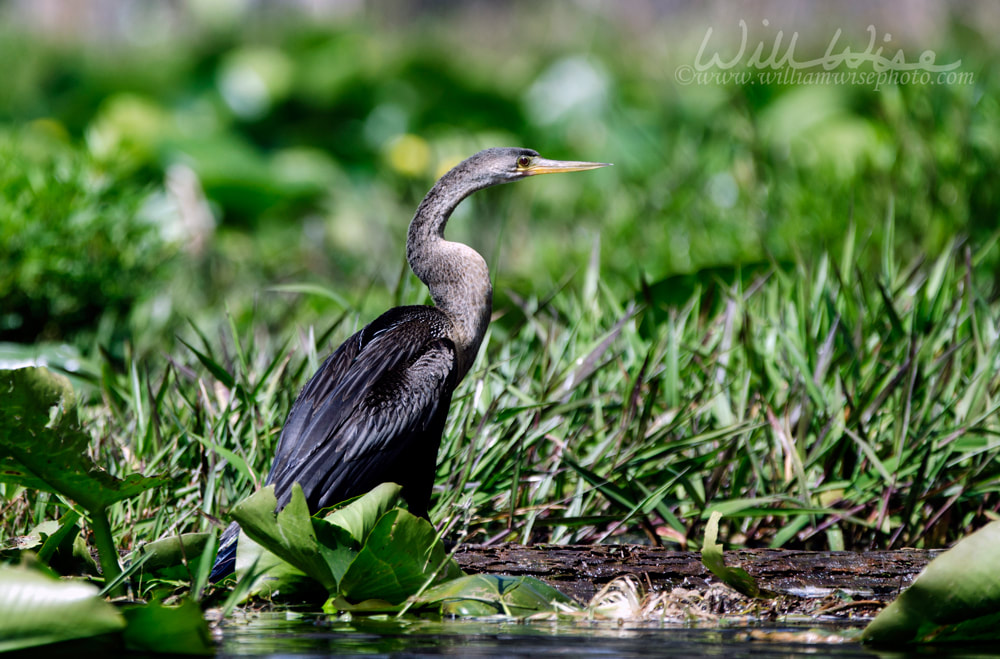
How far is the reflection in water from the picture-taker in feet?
6.92

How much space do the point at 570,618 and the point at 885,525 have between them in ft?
3.84

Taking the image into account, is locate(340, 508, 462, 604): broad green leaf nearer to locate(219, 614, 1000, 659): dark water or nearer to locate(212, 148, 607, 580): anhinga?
locate(219, 614, 1000, 659): dark water

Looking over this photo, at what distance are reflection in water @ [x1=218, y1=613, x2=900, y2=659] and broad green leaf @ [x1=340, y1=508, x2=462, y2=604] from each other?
0.27ft

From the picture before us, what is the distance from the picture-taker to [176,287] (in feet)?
21.5

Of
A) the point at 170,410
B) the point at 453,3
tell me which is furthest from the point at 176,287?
the point at 453,3

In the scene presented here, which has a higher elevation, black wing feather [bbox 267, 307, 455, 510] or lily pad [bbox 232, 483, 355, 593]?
black wing feather [bbox 267, 307, 455, 510]

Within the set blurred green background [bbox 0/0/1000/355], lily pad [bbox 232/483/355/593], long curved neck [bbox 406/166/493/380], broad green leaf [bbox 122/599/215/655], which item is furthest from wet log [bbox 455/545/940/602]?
blurred green background [bbox 0/0/1000/355]

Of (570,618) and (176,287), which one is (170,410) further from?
(176,287)

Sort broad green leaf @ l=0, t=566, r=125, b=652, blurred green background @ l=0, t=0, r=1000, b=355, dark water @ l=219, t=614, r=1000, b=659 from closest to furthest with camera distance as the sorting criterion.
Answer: broad green leaf @ l=0, t=566, r=125, b=652
dark water @ l=219, t=614, r=1000, b=659
blurred green background @ l=0, t=0, r=1000, b=355

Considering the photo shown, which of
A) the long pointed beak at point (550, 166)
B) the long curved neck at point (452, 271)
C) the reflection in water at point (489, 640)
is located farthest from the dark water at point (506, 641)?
the long pointed beak at point (550, 166)

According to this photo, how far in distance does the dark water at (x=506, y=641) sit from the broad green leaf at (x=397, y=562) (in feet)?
0.27

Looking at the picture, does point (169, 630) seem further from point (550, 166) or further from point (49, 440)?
point (550, 166)

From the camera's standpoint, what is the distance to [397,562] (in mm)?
2457

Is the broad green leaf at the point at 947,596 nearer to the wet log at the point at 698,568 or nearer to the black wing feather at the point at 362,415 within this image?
the wet log at the point at 698,568
